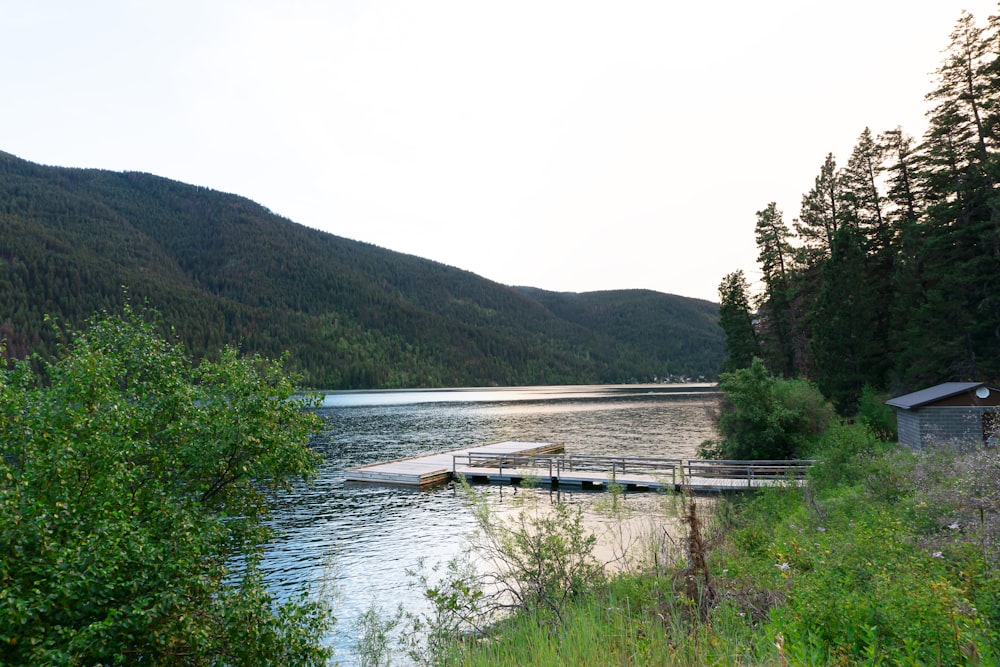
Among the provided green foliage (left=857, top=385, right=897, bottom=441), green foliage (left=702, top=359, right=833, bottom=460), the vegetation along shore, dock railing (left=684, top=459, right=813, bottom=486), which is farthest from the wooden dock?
green foliage (left=857, top=385, right=897, bottom=441)

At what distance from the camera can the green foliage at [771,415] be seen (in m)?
30.3

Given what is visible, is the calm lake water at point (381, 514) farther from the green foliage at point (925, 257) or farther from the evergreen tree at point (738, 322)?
the green foliage at point (925, 257)

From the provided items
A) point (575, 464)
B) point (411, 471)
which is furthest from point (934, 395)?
point (411, 471)

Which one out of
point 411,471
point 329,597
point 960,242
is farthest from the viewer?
point 411,471

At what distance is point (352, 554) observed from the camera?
20.1 meters

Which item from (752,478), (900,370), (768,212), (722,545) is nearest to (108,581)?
(722,545)

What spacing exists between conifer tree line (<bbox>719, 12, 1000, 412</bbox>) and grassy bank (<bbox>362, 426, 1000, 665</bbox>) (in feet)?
67.0

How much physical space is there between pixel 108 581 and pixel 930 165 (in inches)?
1652

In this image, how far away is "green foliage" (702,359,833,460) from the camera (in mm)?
30281

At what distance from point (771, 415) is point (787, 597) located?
24870 millimetres

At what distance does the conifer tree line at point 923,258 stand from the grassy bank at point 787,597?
67.0ft

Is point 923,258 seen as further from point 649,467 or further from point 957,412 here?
point 649,467

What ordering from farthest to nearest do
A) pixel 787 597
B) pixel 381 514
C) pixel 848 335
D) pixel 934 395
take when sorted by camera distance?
1. pixel 848 335
2. pixel 381 514
3. pixel 934 395
4. pixel 787 597

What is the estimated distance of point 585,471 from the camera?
105 feet
